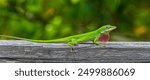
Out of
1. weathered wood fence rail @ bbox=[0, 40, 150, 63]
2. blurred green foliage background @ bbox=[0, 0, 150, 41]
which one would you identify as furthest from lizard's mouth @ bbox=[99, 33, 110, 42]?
blurred green foliage background @ bbox=[0, 0, 150, 41]

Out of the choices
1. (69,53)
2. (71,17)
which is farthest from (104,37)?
(71,17)

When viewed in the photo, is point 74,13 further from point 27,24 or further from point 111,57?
point 111,57

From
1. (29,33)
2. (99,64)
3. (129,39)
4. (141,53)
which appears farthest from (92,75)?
(129,39)

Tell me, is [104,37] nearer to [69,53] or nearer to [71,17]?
[69,53]

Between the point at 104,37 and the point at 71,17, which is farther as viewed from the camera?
the point at 71,17

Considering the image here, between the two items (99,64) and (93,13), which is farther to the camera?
(93,13)
